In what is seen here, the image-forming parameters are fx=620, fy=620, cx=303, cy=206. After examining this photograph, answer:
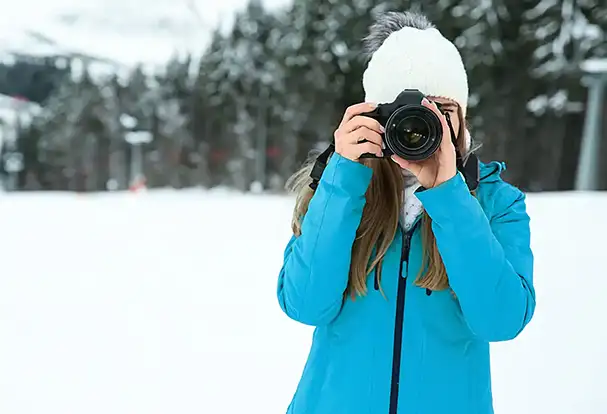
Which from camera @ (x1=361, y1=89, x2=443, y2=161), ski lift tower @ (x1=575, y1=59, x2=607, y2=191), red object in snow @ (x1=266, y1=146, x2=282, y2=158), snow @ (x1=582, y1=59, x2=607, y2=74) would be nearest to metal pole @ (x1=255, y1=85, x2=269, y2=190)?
red object in snow @ (x1=266, y1=146, x2=282, y2=158)

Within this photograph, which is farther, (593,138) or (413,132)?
(593,138)

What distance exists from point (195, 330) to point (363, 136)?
Answer: 13.6 feet

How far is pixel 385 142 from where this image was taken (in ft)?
4.23

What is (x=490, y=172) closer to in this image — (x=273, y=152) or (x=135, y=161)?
(x=273, y=152)

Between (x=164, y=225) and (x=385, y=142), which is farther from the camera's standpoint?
(x=164, y=225)

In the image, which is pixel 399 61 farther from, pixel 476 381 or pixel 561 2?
pixel 561 2

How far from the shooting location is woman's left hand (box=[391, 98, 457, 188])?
1210 mm

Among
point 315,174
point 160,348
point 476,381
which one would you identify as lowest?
point 160,348

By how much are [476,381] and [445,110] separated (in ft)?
1.91

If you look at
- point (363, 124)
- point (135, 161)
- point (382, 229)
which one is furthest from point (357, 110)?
point (135, 161)

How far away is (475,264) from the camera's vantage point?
1182 millimetres

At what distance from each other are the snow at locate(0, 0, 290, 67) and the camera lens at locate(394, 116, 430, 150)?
27.3 metres

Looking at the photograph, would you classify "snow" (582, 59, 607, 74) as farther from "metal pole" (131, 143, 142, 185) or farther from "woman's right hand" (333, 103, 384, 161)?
"metal pole" (131, 143, 142, 185)

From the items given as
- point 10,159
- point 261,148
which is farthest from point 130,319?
point 10,159
